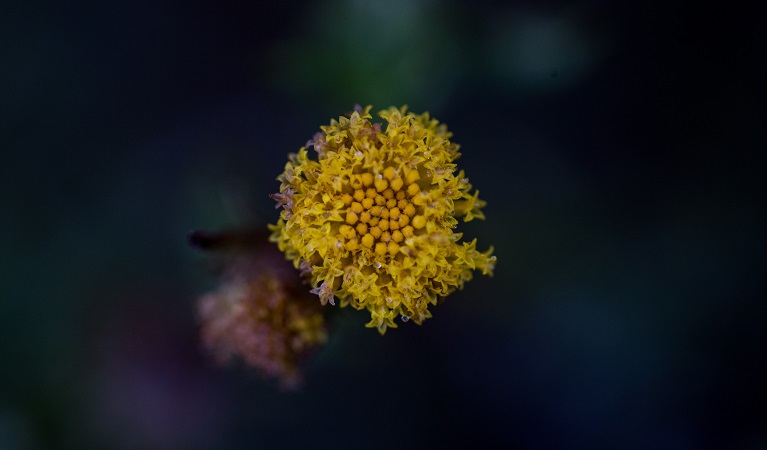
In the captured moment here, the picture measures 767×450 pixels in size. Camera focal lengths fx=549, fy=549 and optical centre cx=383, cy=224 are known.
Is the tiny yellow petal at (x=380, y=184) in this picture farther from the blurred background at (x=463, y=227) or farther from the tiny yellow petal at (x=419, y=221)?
the blurred background at (x=463, y=227)

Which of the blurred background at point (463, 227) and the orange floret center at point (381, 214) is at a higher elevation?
the blurred background at point (463, 227)

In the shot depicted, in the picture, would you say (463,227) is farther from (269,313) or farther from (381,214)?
(381,214)

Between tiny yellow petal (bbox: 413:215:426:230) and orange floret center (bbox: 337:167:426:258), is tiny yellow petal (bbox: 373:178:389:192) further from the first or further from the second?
tiny yellow petal (bbox: 413:215:426:230)

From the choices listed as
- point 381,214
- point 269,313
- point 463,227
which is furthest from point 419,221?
point 463,227

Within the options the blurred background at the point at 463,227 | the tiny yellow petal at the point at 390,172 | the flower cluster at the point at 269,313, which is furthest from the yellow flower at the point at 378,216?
the blurred background at the point at 463,227

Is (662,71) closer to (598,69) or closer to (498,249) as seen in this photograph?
(598,69)

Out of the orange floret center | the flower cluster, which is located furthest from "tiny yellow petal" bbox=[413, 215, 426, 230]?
the flower cluster
